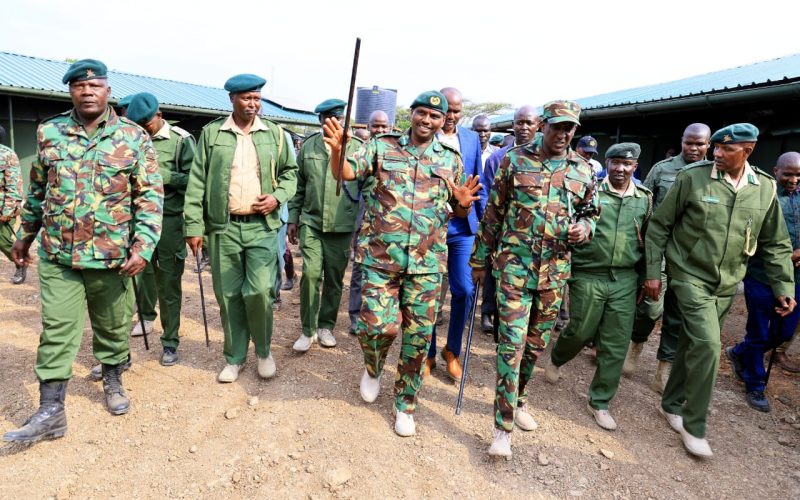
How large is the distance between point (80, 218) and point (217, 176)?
37.8 inches

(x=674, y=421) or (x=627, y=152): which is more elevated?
(x=627, y=152)

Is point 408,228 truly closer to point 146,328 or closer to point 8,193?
point 146,328

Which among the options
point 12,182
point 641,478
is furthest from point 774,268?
point 12,182

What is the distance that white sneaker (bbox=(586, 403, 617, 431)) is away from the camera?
3619 mm

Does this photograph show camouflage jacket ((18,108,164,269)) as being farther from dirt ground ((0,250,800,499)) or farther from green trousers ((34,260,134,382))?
dirt ground ((0,250,800,499))

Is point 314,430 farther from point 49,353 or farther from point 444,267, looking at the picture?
point 49,353

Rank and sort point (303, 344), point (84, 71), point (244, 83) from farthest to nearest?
point (303, 344), point (244, 83), point (84, 71)

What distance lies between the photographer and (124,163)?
316 cm

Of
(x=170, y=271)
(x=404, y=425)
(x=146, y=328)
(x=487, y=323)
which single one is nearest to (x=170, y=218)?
(x=170, y=271)

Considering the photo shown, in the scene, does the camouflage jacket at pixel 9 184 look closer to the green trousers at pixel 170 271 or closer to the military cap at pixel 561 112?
the green trousers at pixel 170 271

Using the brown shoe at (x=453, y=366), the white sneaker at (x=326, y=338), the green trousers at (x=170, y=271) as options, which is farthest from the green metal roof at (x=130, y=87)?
the brown shoe at (x=453, y=366)

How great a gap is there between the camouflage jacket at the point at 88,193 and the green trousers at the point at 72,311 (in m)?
0.12

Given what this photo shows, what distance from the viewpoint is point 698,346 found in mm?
3305

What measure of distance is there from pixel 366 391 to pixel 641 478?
1.88 meters
